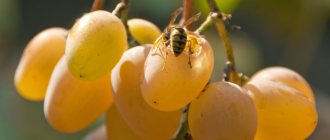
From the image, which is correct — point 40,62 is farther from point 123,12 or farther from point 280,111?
point 280,111

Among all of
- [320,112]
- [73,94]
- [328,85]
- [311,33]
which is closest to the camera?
[73,94]

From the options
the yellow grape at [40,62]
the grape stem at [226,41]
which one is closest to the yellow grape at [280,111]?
the grape stem at [226,41]

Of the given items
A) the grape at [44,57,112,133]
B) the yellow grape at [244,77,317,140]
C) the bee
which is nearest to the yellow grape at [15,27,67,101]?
the grape at [44,57,112,133]

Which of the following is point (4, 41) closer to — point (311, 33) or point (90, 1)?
point (311, 33)

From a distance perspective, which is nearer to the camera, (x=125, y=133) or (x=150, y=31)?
(x=125, y=133)

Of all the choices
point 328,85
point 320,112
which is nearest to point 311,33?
point 320,112

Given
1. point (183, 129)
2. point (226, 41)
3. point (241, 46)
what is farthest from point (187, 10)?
point (241, 46)

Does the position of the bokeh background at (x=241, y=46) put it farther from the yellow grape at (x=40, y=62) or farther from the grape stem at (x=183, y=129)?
the grape stem at (x=183, y=129)
